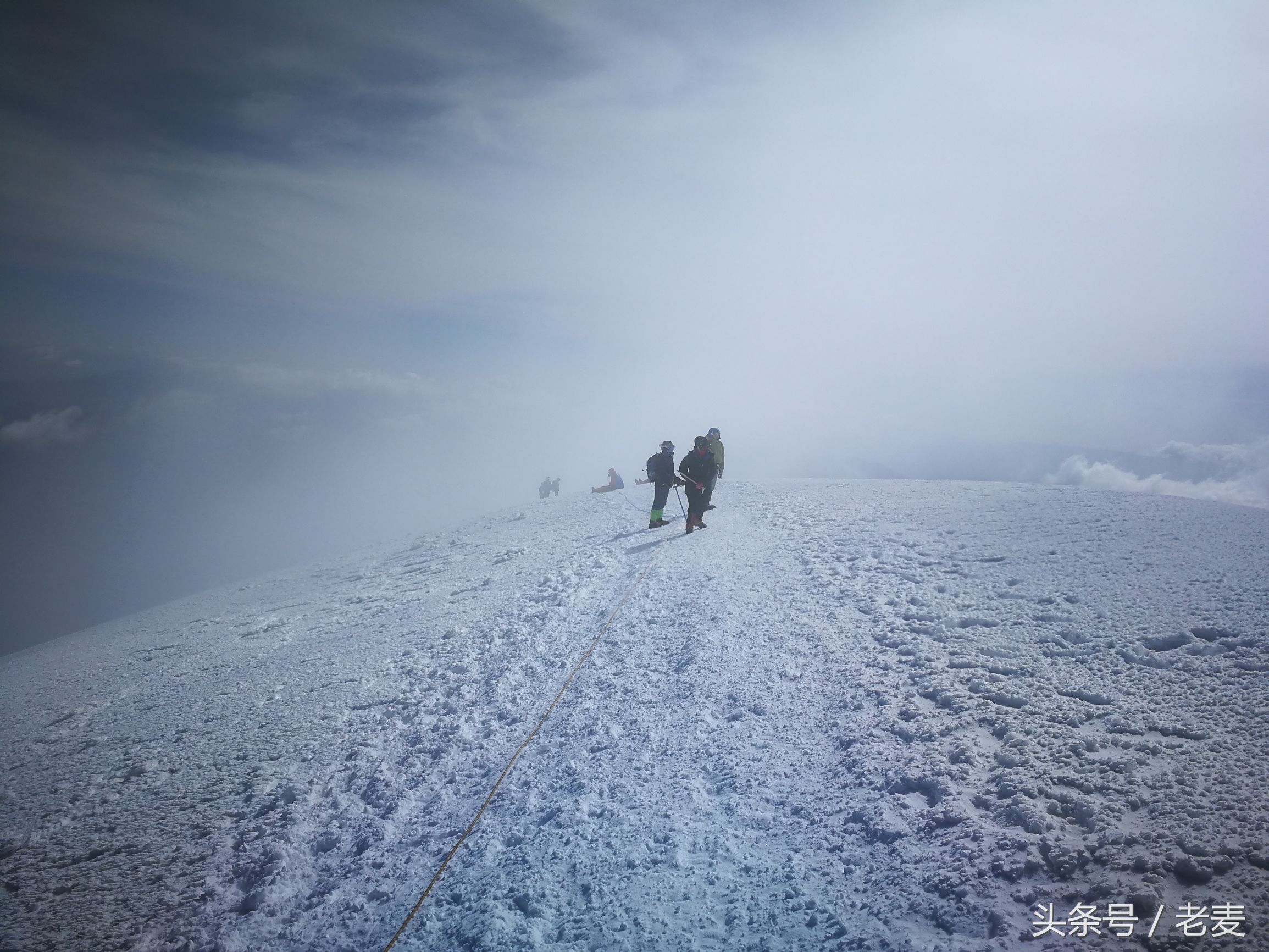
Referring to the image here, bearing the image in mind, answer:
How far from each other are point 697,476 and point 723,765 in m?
9.33

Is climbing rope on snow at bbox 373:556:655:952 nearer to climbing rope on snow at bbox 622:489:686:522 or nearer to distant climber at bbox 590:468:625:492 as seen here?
climbing rope on snow at bbox 622:489:686:522

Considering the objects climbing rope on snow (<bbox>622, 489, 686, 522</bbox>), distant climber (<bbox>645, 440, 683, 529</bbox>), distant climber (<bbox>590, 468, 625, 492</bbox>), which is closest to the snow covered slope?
distant climber (<bbox>645, 440, 683, 529</bbox>)

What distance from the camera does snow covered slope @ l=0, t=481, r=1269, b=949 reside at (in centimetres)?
358

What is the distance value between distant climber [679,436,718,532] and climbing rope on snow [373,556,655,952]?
486cm

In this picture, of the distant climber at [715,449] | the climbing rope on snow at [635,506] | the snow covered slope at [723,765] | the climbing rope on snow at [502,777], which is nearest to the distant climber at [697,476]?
the distant climber at [715,449]

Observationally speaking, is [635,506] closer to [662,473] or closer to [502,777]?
[662,473]

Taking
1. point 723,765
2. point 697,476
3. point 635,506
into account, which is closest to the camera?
point 723,765

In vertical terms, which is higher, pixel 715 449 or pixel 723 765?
pixel 715 449

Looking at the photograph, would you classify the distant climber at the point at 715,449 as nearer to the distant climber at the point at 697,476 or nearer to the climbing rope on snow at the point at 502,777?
the distant climber at the point at 697,476

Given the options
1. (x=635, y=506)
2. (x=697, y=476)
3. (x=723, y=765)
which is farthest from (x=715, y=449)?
(x=723, y=765)

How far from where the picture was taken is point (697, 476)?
45.6ft

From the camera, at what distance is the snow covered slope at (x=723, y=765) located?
3.58 meters

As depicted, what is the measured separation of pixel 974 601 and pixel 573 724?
5.23m

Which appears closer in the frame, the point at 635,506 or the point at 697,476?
the point at 697,476
